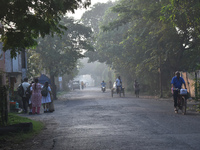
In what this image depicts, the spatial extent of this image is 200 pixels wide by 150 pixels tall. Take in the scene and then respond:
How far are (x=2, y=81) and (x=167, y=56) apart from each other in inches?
548

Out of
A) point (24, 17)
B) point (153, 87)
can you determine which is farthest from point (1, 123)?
point (153, 87)

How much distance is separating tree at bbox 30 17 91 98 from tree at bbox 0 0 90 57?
23420mm

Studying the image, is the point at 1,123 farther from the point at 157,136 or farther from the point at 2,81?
the point at 2,81

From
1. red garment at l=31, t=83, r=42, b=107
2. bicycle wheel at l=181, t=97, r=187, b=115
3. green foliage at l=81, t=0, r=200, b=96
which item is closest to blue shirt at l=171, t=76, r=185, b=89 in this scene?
bicycle wheel at l=181, t=97, r=187, b=115

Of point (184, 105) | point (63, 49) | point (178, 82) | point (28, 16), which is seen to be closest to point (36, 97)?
point (178, 82)

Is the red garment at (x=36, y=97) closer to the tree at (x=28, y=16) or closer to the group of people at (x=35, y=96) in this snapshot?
the group of people at (x=35, y=96)

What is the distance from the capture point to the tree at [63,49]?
33375 mm

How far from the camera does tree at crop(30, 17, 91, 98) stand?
109 ft

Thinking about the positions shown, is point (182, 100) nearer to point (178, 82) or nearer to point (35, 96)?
point (178, 82)

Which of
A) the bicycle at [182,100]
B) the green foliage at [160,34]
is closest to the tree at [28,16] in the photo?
the bicycle at [182,100]

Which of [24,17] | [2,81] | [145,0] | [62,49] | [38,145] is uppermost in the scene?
[145,0]

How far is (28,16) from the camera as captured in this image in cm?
848

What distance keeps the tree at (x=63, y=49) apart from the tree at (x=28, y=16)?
2342 cm

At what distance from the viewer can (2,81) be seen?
20188 millimetres
